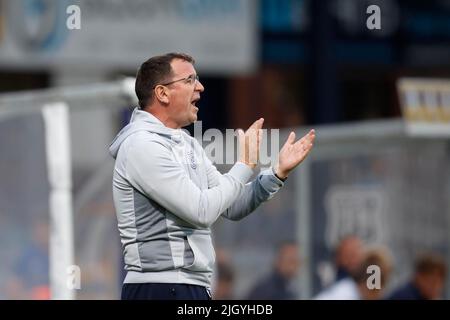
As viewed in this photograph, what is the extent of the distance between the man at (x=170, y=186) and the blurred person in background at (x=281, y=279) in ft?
23.6

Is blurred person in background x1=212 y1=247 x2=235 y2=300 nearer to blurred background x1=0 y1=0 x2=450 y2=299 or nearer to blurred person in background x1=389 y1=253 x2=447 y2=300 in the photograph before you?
blurred background x1=0 y1=0 x2=450 y2=299

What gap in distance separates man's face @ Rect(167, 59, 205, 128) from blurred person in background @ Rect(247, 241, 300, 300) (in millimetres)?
7227

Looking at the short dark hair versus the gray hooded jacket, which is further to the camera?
the short dark hair

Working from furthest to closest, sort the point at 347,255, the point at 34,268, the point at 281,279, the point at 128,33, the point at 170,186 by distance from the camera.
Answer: the point at 128,33 → the point at 281,279 → the point at 347,255 → the point at 34,268 → the point at 170,186

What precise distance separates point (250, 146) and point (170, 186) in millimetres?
374

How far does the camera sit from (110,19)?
20.8m

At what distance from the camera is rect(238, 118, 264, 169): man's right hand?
19.6 feet

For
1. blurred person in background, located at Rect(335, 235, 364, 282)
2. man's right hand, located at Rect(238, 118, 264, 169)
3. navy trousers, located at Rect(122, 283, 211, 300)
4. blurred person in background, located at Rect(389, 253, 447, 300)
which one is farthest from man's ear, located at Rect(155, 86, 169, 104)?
blurred person in background, located at Rect(335, 235, 364, 282)

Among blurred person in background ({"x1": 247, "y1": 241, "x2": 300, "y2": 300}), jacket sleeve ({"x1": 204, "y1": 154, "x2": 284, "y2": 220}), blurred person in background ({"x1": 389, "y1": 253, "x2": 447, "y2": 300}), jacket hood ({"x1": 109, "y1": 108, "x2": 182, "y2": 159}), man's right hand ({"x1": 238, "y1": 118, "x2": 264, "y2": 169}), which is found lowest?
blurred person in background ({"x1": 247, "y1": 241, "x2": 300, "y2": 300})

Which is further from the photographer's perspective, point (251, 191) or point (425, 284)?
point (425, 284)

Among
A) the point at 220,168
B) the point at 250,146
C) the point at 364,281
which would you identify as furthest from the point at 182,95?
the point at 364,281

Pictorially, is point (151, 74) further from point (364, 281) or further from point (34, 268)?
point (364, 281)

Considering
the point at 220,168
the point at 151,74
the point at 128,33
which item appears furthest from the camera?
the point at 128,33

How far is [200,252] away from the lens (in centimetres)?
595
